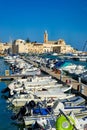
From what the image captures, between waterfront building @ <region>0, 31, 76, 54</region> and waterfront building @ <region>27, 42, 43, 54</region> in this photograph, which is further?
waterfront building @ <region>27, 42, 43, 54</region>

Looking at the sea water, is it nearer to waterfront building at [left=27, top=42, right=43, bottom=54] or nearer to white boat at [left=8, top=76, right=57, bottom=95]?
white boat at [left=8, top=76, right=57, bottom=95]

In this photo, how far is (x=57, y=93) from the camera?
23922mm

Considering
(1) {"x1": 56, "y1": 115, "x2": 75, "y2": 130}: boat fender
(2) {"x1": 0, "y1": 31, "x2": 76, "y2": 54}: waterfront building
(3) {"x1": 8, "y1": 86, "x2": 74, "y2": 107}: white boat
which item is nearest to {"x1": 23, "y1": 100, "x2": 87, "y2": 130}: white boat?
(1) {"x1": 56, "y1": 115, "x2": 75, "y2": 130}: boat fender

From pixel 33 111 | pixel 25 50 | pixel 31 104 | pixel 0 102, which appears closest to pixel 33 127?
pixel 33 111

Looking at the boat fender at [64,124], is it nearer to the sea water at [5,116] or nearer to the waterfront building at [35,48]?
the sea water at [5,116]

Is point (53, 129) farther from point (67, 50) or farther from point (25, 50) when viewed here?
point (67, 50)

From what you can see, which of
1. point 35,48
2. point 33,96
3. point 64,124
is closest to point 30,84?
point 33,96

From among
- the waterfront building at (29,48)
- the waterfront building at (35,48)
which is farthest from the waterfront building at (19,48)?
the waterfront building at (35,48)

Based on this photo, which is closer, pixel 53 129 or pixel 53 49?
pixel 53 129

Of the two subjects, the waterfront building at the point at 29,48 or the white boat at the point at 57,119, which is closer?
the white boat at the point at 57,119

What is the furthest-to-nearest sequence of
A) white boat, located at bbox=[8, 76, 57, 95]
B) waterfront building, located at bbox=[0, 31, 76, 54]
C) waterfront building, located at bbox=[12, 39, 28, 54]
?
waterfront building, located at bbox=[0, 31, 76, 54] < waterfront building, located at bbox=[12, 39, 28, 54] < white boat, located at bbox=[8, 76, 57, 95]

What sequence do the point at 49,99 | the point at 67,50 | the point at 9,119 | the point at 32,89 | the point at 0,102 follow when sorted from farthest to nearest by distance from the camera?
the point at 67,50
the point at 32,89
the point at 0,102
the point at 49,99
the point at 9,119

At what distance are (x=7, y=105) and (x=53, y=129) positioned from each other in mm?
10101

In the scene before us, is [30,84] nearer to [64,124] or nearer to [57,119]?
[57,119]
